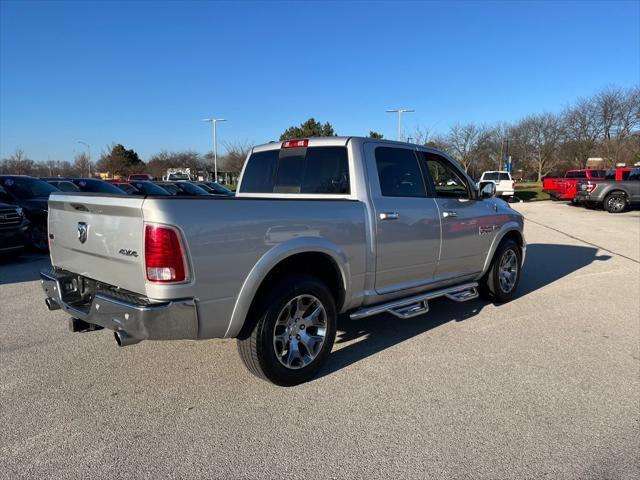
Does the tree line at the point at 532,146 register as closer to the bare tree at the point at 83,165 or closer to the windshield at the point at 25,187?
the bare tree at the point at 83,165

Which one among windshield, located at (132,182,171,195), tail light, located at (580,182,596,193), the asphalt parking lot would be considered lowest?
the asphalt parking lot

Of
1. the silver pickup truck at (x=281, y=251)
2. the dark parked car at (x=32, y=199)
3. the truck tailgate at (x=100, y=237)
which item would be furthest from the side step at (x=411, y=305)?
the dark parked car at (x=32, y=199)

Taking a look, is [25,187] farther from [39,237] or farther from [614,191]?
[614,191]

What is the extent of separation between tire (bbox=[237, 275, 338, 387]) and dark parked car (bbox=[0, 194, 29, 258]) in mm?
7149

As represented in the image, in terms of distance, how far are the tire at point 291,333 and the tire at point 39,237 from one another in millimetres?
8716

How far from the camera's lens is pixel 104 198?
3146mm

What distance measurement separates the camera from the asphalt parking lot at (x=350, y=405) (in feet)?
8.64

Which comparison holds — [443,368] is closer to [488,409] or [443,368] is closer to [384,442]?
[488,409]

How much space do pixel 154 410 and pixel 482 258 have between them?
401cm

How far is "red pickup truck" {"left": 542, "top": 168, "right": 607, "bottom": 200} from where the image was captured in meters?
24.4

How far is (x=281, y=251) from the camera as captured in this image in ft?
10.8

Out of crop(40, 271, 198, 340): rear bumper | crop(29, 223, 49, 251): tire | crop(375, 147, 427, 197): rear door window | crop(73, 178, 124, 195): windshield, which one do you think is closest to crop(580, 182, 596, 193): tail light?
crop(375, 147, 427, 197): rear door window

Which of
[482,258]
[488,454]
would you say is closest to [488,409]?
[488,454]

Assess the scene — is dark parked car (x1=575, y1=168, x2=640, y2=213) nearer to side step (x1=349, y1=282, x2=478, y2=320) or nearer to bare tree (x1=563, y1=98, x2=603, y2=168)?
side step (x1=349, y1=282, x2=478, y2=320)
